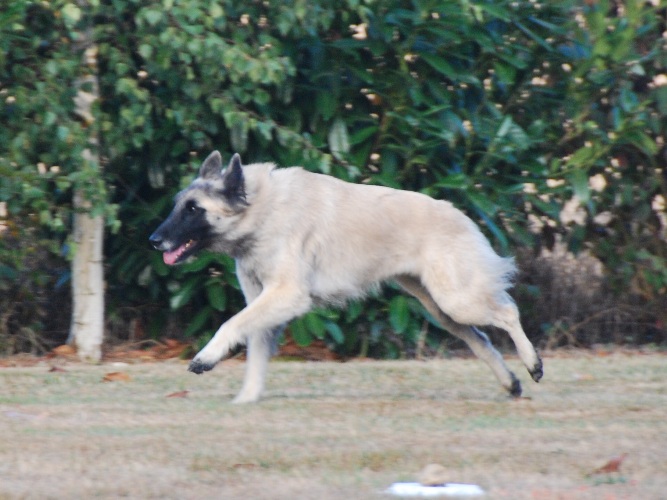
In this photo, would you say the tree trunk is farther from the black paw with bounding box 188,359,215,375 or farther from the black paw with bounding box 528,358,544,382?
the black paw with bounding box 528,358,544,382

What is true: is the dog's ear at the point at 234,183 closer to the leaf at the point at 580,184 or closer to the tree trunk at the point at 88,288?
the tree trunk at the point at 88,288

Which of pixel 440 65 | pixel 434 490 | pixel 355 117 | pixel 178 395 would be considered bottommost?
pixel 434 490

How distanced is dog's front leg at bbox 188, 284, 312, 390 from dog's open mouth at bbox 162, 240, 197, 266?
49cm

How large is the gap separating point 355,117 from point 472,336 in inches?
100

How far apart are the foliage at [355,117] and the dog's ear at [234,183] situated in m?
1.34

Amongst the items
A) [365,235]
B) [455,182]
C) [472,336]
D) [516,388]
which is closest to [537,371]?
[516,388]

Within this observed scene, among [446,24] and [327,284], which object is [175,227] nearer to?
[327,284]

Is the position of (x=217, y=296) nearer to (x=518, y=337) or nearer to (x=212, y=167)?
(x=212, y=167)

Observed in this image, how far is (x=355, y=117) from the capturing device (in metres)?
9.84

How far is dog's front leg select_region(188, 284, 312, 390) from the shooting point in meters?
6.95

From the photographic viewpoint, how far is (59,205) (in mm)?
9648

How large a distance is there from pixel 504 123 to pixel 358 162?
1.14 metres

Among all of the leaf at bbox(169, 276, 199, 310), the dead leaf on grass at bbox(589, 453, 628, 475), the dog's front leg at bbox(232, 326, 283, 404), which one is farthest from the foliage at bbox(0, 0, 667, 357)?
the dead leaf on grass at bbox(589, 453, 628, 475)

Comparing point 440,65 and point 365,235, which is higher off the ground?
point 440,65
